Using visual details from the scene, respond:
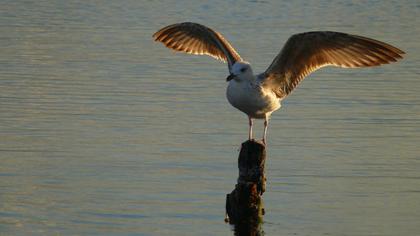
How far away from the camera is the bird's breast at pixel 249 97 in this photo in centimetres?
1220

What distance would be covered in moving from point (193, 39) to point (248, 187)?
11.2 feet

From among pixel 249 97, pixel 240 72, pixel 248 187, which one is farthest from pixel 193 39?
pixel 248 187

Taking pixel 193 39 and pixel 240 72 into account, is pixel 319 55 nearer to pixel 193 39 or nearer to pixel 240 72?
pixel 240 72

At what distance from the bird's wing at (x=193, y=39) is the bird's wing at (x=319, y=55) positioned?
3.49 feet

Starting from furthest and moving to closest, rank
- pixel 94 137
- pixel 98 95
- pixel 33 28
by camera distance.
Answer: pixel 33 28, pixel 98 95, pixel 94 137

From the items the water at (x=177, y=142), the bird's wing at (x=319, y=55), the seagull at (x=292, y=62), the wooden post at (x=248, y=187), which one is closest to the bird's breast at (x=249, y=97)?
the seagull at (x=292, y=62)

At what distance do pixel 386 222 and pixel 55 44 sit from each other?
541 inches

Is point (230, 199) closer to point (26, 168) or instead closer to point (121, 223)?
point (121, 223)

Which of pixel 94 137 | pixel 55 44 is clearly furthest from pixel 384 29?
pixel 94 137

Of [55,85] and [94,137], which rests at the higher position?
[55,85]

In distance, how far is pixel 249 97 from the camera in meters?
12.2

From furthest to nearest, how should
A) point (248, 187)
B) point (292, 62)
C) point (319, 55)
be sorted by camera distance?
1. point (319, 55)
2. point (292, 62)
3. point (248, 187)

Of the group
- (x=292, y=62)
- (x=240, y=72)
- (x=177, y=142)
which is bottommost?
(x=177, y=142)

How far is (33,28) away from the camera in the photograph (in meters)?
27.5
